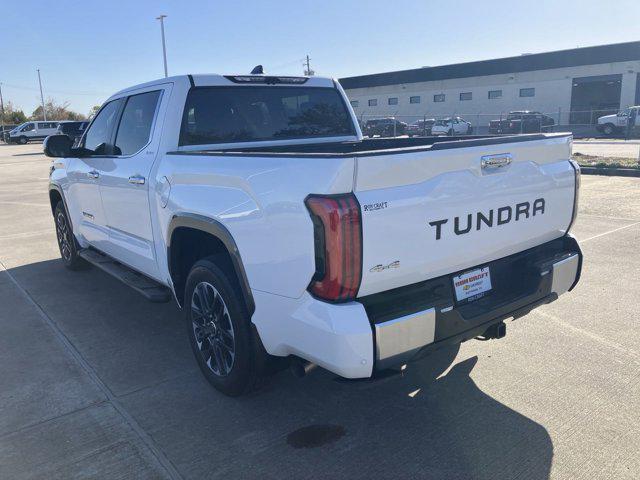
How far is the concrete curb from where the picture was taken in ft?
45.4

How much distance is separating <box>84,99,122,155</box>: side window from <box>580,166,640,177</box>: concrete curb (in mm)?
12981

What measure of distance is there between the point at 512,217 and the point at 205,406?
216cm

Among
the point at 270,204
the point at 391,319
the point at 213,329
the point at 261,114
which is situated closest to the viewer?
the point at 391,319

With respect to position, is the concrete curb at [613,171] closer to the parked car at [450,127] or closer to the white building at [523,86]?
the parked car at [450,127]

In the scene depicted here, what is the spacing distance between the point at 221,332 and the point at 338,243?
1.34m

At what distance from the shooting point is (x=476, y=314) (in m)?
2.96

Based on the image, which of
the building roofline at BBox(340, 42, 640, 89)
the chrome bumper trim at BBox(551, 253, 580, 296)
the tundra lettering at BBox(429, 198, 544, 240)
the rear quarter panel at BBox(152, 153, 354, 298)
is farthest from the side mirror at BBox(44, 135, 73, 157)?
the building roofline at BBox(340, 42, 640, 89)

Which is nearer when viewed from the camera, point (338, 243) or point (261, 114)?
point (338, 243)

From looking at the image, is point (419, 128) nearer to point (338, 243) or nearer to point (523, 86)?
point (523, 86)

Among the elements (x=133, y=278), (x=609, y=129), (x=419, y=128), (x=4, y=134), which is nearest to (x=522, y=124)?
(x=609, y=129)

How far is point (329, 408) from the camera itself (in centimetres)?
338

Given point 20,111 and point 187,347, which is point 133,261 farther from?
point 20,111

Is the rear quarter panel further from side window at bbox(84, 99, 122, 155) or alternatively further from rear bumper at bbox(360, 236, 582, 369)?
side window at bbox(84, 99, 122, 155)

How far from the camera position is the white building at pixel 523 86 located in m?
40.9
